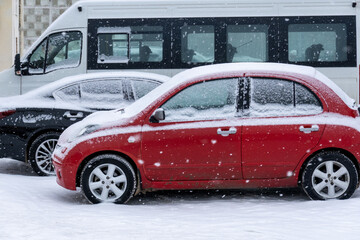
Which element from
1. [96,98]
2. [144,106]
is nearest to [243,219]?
[144,106]

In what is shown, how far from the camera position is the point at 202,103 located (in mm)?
8227

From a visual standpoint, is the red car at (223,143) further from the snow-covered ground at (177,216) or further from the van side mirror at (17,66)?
the van side mirror at (17,66)

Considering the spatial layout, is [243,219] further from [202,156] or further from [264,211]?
[202,156]

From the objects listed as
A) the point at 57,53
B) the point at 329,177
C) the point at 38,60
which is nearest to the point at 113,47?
the point at 57,53

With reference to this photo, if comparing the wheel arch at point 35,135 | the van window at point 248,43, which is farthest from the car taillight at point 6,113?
the van window at point 248,43

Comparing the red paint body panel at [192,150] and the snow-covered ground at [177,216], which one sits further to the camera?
the red paint body panel at [192,150]

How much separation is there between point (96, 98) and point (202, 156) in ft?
10.9

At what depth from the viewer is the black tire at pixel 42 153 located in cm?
1066

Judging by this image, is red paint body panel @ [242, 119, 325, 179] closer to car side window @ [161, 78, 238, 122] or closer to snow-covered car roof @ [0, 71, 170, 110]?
car side window @ [161, 78, 238, 122]

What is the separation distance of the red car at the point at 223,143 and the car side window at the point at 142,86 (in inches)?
106

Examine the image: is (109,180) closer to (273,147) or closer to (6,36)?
(273,147)

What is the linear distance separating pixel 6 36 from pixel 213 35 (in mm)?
24136

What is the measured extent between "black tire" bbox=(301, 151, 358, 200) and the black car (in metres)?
3.57

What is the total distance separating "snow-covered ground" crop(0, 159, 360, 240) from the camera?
6.41m
